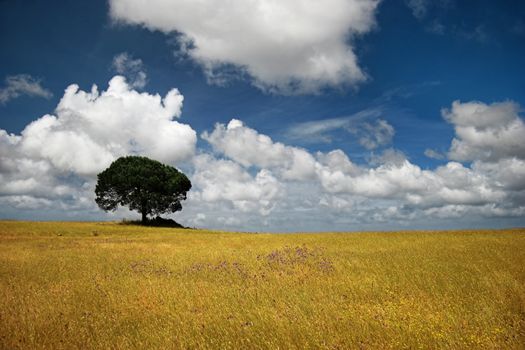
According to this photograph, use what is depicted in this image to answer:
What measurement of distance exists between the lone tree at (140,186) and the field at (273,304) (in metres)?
45.3

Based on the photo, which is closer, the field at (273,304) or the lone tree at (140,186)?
the field at (273,304)

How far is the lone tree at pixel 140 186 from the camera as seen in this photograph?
2470 inches

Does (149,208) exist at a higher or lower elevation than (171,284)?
higher

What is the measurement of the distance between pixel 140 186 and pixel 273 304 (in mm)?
57921

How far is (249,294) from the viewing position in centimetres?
1167

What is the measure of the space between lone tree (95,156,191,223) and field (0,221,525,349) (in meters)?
45.3

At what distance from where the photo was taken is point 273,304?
34.4ft

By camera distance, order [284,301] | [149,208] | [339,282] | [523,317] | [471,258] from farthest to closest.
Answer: [149,208] < [471,258] < [339,282] < [284,301] < [523,317]

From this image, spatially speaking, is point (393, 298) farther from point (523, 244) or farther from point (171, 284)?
point (523, 244)

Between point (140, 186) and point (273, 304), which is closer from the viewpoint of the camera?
point (273, 304)

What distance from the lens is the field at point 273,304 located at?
7918mm

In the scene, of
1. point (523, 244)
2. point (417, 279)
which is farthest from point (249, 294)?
point (523, 244)

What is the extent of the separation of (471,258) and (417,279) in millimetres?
6264

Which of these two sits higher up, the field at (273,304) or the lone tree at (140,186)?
the lone tree at (140,186)
